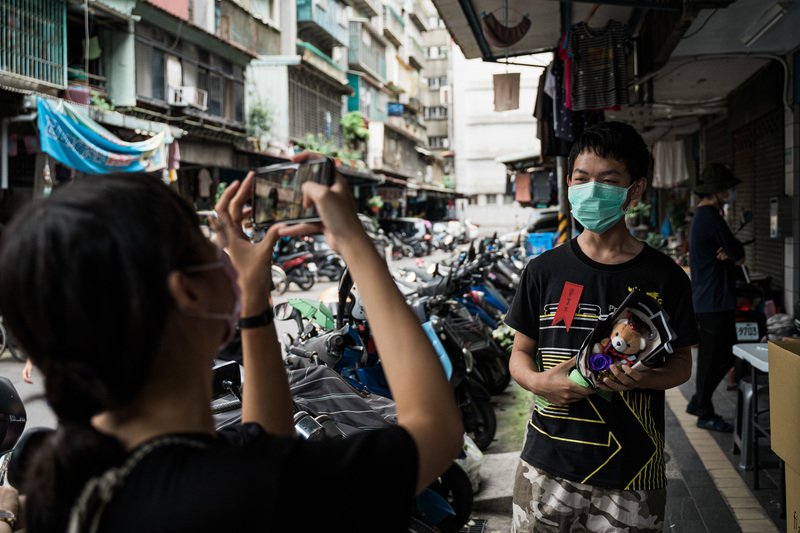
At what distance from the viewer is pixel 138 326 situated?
3.23 ft

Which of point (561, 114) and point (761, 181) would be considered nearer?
point (561, 114)

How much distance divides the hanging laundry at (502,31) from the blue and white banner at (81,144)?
632 cm

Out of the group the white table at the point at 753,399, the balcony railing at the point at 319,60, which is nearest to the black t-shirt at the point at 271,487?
the white table at the point at 753,399

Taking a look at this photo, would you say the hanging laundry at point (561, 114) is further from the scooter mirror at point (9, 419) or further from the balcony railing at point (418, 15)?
the balcony railing at point (418, 15)

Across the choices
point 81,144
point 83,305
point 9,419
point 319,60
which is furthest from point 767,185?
point 319,60

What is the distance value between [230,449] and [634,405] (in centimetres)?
158

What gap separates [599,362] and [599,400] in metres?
0.19

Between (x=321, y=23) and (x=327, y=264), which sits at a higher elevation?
(x=321, y=23)

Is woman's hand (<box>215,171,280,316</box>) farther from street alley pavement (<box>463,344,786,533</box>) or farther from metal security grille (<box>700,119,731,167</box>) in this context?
metal security grille (<box>700,119,731,167</box>)

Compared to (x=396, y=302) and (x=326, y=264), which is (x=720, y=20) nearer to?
(x=396, y=302)

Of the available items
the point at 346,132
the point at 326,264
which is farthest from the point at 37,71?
the point at 346,132

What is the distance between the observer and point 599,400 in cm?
225

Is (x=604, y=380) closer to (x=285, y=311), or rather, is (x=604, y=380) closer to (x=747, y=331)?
(x=285, y=311)

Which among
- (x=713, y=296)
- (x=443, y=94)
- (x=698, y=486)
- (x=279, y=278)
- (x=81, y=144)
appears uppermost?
(x=443, y=94)
